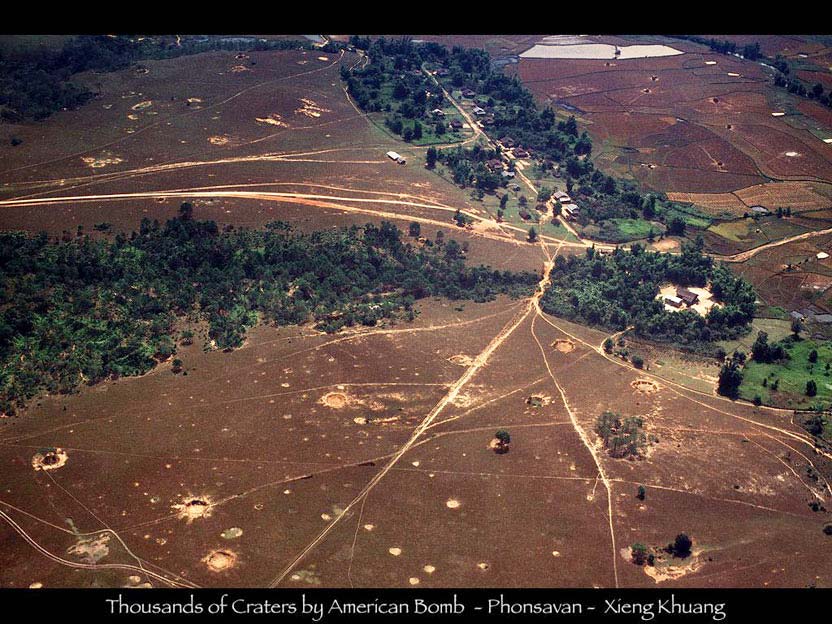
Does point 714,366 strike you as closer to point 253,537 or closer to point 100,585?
point 253,537

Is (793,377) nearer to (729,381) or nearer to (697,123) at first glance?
(729,381)

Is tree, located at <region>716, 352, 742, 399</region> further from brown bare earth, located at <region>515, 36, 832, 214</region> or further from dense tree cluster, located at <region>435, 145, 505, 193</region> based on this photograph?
dense tree cluster, located at <region>435, 145, 505, 193</region>

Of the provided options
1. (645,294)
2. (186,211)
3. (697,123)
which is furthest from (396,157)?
(697,123)

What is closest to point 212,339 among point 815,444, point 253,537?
point 253,537

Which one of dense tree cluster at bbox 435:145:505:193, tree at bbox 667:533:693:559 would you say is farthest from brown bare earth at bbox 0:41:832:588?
dense tree cluster at bbox 435:145:505:193

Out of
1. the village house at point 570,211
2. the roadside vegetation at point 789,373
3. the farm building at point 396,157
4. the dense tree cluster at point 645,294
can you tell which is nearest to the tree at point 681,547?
the roadside vegetation at point 789,373
